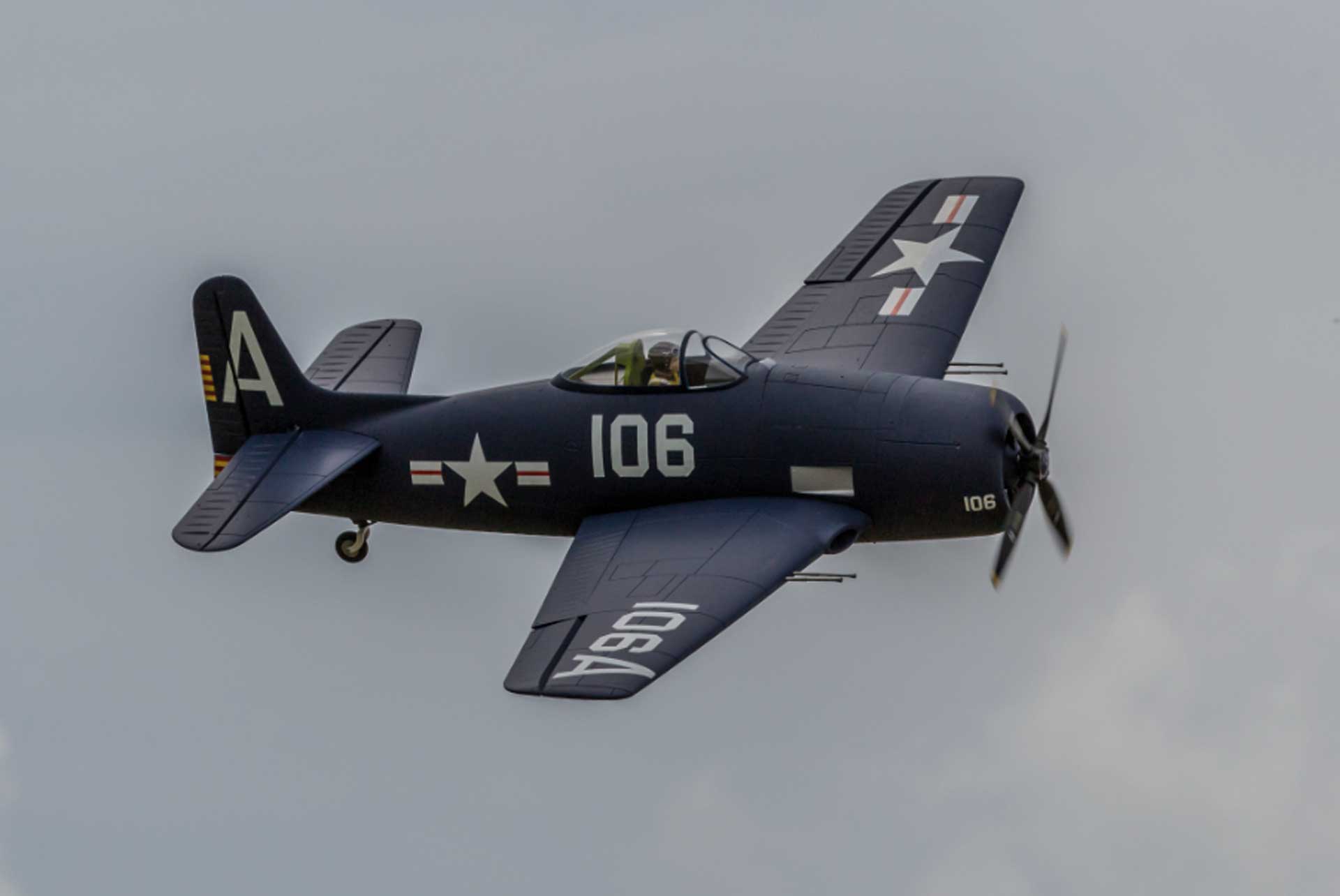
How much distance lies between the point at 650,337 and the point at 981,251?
202 inches

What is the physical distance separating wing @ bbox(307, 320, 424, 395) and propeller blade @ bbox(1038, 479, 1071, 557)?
6804 mm

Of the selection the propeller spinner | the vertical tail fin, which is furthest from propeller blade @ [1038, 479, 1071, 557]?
the vertical tail fin

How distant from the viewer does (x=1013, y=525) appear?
24.9 meters

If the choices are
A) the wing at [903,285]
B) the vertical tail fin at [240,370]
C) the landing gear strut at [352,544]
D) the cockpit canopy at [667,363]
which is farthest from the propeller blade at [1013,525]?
the vertical tail fin at [240,370]

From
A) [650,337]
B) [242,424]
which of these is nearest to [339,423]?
[242,424]

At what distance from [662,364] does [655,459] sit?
86 centimetres

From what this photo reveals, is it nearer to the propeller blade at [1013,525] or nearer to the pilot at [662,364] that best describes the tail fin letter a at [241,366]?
the pilot at [662,364]

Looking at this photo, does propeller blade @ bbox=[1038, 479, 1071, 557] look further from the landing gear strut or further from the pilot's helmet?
the landing gear strut

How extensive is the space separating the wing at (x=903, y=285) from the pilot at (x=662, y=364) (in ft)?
6.74

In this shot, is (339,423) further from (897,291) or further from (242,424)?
(897,291)

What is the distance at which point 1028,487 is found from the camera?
990 inches

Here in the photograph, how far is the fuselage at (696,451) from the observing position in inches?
984

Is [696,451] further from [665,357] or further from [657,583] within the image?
[657,583]

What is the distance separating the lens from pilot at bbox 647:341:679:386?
25781mm
